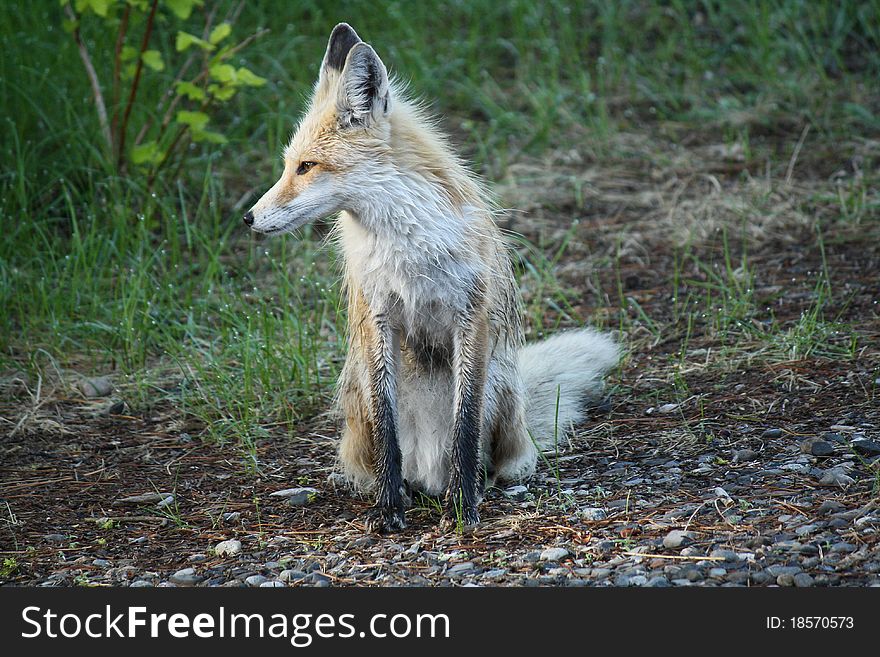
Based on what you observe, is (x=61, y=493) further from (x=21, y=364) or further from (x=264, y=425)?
(x=21, y=364)

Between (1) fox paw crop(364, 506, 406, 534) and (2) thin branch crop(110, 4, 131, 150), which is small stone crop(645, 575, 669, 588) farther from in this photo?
(2) thin branch crop(110, 4, 131, 150)

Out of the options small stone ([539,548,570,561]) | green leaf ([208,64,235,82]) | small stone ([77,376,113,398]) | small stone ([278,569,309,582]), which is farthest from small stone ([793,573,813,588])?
green leaf ([208,64,235,82])

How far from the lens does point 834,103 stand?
8.42 m

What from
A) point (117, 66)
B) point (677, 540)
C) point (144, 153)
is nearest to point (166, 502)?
point (677, 540)

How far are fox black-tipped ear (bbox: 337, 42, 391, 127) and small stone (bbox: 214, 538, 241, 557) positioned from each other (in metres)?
1.72

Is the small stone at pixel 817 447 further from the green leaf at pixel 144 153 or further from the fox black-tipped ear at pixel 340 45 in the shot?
the green leaf at pixel 144 153

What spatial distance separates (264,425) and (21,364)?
62.3 inches

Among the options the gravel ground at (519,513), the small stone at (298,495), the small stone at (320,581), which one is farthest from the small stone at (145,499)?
the small stone at (320,581)

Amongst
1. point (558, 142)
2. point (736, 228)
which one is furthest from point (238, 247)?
point (736, 228)

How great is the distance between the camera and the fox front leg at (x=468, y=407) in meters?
4.14

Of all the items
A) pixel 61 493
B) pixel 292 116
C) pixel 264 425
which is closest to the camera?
pixel 61 493

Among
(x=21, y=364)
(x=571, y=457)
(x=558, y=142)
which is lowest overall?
(x=571, y=457)

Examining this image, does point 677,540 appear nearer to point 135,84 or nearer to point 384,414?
point 384,414

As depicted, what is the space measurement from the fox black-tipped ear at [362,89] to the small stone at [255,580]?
179 centimetres
